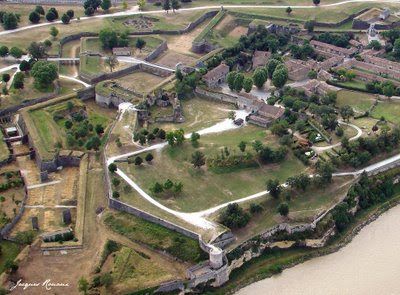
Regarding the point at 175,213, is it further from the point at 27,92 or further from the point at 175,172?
the point at 27,92

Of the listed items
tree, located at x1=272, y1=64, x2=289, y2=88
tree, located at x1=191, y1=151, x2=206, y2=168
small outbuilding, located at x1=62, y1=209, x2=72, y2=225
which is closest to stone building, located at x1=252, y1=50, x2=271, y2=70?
tree, located at x1=272, y1=64, x2=289, y2=88

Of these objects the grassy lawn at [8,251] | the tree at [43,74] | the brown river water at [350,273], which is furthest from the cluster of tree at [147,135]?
the brown river water at [350,273]

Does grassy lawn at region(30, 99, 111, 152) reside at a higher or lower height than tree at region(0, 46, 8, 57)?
lower

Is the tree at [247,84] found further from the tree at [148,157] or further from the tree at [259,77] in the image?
the tree at [148,157]

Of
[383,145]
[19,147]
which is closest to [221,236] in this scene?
[383,145]

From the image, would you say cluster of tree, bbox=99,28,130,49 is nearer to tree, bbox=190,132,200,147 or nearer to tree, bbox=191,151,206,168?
tree, bbox=190,132,200,147
